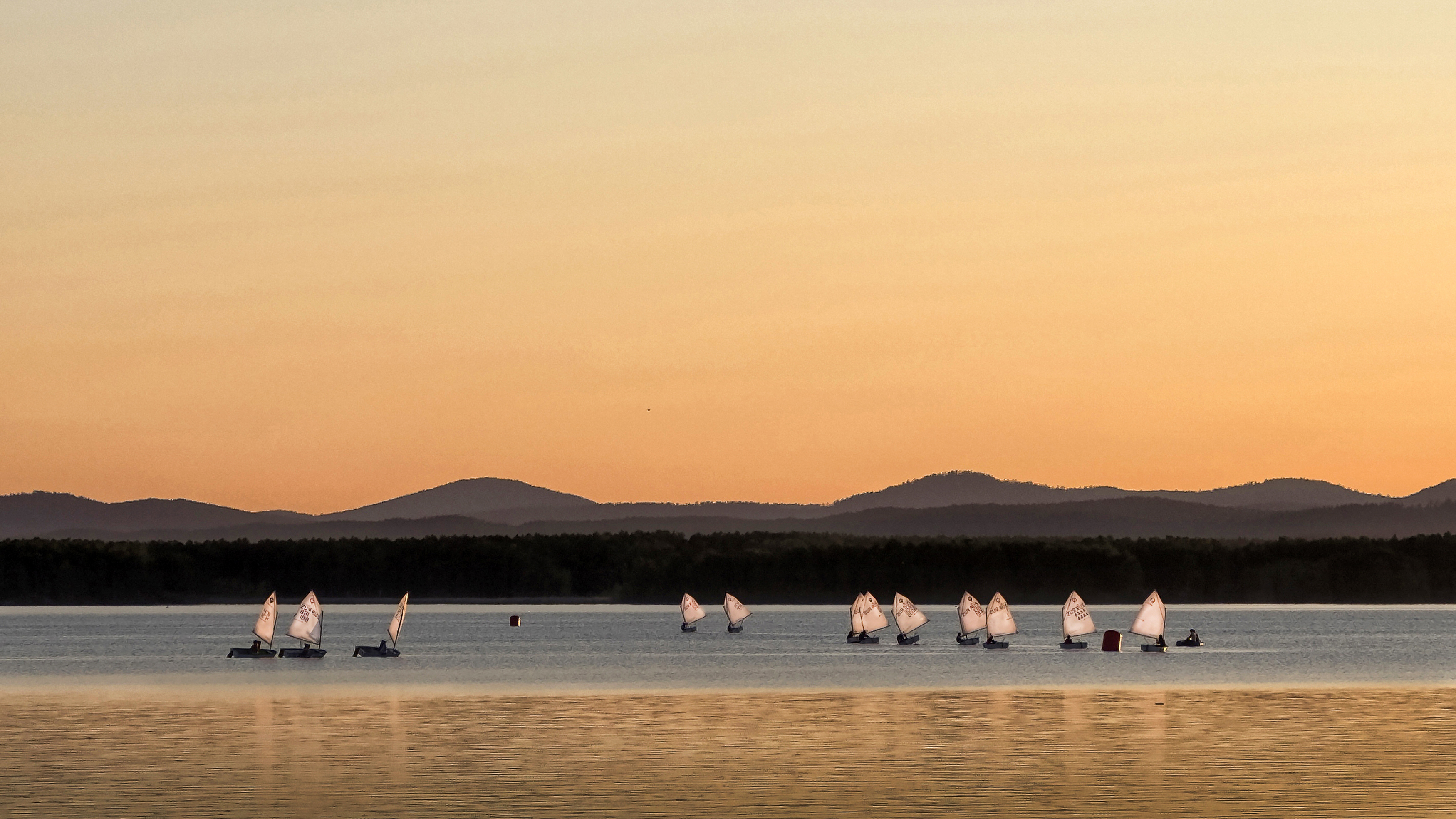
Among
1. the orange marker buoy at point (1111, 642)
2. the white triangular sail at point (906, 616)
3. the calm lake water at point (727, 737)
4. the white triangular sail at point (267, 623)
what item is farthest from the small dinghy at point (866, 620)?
the white triangular sail at point (267, 623)

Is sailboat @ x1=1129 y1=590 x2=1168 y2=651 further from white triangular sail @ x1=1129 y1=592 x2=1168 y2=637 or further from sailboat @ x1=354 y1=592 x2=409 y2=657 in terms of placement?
sailboat @ x1=354 y1=592 x2=409 y2=657

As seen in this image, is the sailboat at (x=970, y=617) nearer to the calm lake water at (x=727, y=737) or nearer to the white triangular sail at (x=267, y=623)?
the calm lake water at (x=727, y=737)

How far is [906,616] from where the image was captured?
133125mm

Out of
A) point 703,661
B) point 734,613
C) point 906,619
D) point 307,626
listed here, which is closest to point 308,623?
point 307,626

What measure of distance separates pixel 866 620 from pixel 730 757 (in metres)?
88.7

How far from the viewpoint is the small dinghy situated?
5256 inches

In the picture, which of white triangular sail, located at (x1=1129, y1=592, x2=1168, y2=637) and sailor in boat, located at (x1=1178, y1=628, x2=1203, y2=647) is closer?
white triangular sail, located at (x1=1129, y1=592, x2=1168, y2=637)

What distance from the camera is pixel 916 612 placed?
13312 centimetres

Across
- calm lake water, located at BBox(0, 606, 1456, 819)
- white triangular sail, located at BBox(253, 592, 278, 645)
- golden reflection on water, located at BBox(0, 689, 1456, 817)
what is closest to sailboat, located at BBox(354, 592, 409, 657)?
calm lake water, located at BBox(0, 606, 1456, 819)

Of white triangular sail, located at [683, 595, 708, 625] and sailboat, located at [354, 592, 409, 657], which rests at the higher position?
white triangular sail, located at [683, 595, 708, 625]

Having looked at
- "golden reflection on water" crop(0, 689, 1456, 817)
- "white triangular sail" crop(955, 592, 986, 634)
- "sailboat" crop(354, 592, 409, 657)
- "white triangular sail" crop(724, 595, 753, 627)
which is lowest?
"golden reflection on water" crop(0, 689, 1456, 817)

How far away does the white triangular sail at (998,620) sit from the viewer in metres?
125

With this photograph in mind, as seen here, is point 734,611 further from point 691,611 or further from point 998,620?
point 998,620

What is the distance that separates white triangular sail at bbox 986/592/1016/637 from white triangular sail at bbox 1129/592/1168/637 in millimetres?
7641
